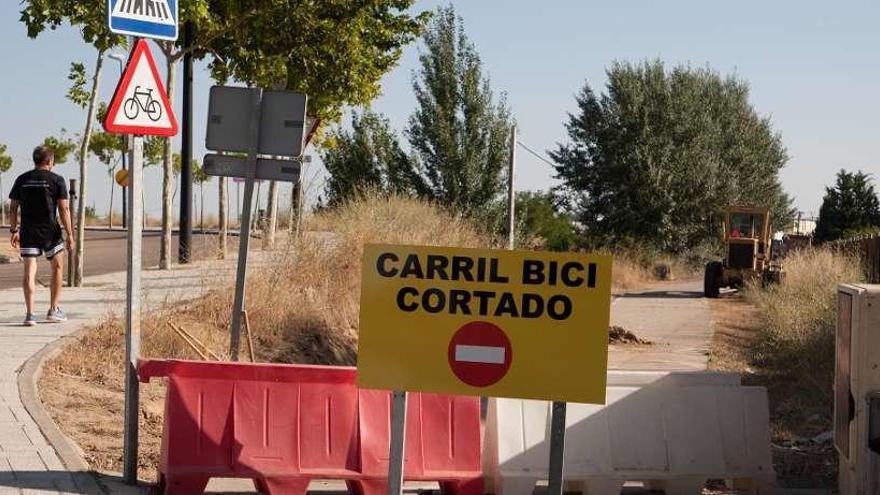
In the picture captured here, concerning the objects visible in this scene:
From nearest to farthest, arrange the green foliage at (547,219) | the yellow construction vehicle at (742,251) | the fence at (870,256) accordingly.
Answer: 1. the fence at (870,256)
2. the yellow construction vehicle at (742,251)
3. the green foliage at (547,219)

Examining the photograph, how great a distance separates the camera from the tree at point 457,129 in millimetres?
41031

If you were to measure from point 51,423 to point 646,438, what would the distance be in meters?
3.84

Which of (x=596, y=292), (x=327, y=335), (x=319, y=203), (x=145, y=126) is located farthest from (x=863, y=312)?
(x=319, y=203)

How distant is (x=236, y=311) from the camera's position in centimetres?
1193

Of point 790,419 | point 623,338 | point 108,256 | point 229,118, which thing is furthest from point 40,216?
point 108,256

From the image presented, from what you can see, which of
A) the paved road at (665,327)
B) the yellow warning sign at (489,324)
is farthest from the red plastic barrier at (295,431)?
the paved road at (665,327)

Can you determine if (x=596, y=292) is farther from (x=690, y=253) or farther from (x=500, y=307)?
(x=690, y=253)

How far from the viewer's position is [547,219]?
58.5m

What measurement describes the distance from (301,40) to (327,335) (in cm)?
1113

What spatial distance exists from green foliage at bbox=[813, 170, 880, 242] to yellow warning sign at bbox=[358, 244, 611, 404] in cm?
6735

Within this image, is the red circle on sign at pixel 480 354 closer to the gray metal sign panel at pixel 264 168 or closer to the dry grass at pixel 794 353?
the dry grass at pixel 794 353

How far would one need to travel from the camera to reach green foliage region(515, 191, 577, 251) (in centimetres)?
5515

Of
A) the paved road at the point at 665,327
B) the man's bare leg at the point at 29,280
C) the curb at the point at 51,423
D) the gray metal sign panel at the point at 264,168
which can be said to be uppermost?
the gray metal sign panel at the point at 264,168

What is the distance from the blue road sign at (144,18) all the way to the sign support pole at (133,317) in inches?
24.3
